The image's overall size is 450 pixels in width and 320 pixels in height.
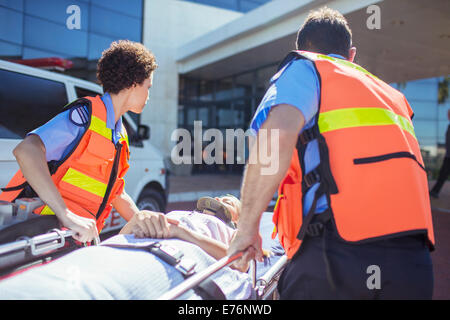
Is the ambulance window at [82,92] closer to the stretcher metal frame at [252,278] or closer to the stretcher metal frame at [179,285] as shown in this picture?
the stretcher metal frame at [179,285]

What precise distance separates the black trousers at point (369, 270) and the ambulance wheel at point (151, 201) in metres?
3.85

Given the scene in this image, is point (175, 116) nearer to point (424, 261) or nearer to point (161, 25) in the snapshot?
point (161, 25)

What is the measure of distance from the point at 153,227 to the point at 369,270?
102 cm

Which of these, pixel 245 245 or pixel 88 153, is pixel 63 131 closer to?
pixel 88 153

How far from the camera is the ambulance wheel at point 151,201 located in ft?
15.8

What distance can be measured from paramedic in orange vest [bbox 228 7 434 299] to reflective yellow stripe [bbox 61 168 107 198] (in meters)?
1.01

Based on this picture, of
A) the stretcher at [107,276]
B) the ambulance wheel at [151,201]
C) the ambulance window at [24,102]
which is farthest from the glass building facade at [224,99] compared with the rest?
the stretcher at [107,276]

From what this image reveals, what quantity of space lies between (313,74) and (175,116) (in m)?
13.4

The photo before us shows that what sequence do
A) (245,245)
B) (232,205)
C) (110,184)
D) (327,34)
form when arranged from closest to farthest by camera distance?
1. (245,245)
2. (327,34)
3. (110,184)
4. (232,205)

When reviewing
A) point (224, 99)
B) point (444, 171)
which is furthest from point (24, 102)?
point (224, 99)

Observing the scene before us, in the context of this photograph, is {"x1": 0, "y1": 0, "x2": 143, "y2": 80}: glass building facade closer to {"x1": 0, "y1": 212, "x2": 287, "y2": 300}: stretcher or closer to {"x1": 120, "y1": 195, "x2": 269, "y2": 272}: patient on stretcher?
{"x1": 120, "y1": 195, "x2": 269, "y2": 272}: patient on stretcher

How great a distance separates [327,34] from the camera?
1.48 meters

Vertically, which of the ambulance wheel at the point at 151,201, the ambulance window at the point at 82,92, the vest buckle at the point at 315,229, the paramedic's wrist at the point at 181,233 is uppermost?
the ambulance window at the point at 82,92

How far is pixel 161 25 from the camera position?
13.8 m
